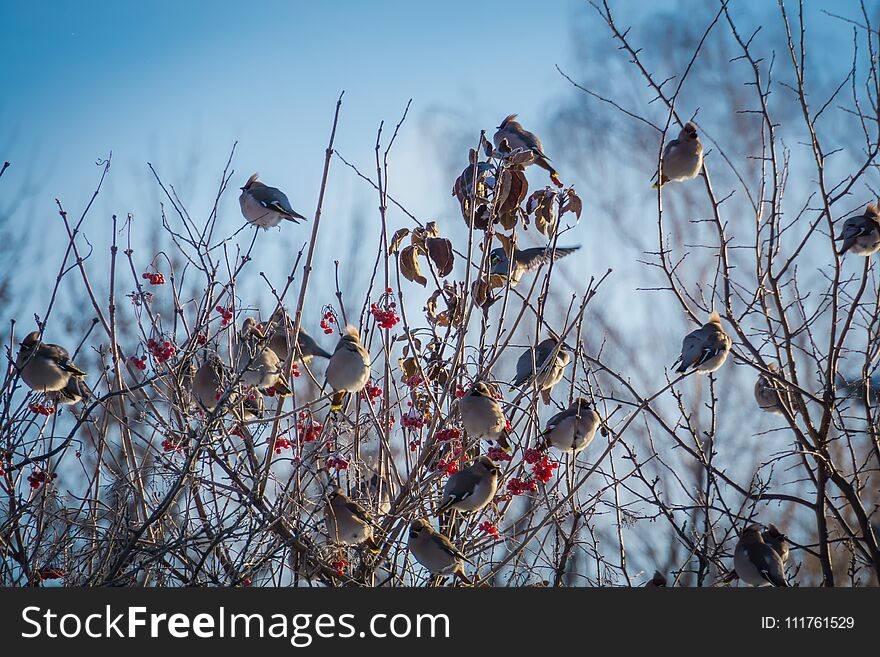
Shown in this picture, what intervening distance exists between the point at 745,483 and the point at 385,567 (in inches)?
164

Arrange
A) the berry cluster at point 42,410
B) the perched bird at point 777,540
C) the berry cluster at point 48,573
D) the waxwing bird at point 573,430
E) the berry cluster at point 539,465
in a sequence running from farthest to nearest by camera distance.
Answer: the perched bird at point 777,540, the waxwing bird at point 573,430, the berry cluster at point 42,410, the berry cluster at point 539,465, the berry cluster at point 48,573

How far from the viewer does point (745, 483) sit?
686cm

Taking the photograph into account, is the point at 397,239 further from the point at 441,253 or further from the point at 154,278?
the point at 154,278

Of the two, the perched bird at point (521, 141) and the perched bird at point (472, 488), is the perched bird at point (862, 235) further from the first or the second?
the perched bird at point (472, 488)

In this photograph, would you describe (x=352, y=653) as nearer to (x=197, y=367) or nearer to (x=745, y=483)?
(x=197, y=367)

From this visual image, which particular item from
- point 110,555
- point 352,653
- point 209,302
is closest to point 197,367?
point 209,302

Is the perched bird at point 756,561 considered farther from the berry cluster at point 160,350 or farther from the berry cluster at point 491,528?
the berry cluster at point 160,350

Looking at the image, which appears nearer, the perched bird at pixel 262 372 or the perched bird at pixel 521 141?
the perched bird at pixel 262 372

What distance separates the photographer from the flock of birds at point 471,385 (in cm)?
306

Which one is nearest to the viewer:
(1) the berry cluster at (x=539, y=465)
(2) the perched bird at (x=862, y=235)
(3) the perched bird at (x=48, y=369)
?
(1) the berry cluster at (x=539, y=465)

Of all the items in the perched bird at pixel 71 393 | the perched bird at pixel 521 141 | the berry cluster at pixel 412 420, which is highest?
the perched bird at pixel 521 141

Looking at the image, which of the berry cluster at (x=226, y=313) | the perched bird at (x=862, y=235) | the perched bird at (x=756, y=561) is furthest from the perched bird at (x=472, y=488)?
the perched bird at (x=862, y=235)

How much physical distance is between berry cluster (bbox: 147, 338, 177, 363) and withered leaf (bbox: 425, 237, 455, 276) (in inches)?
38.8

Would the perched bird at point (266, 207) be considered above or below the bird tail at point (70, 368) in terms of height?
above
